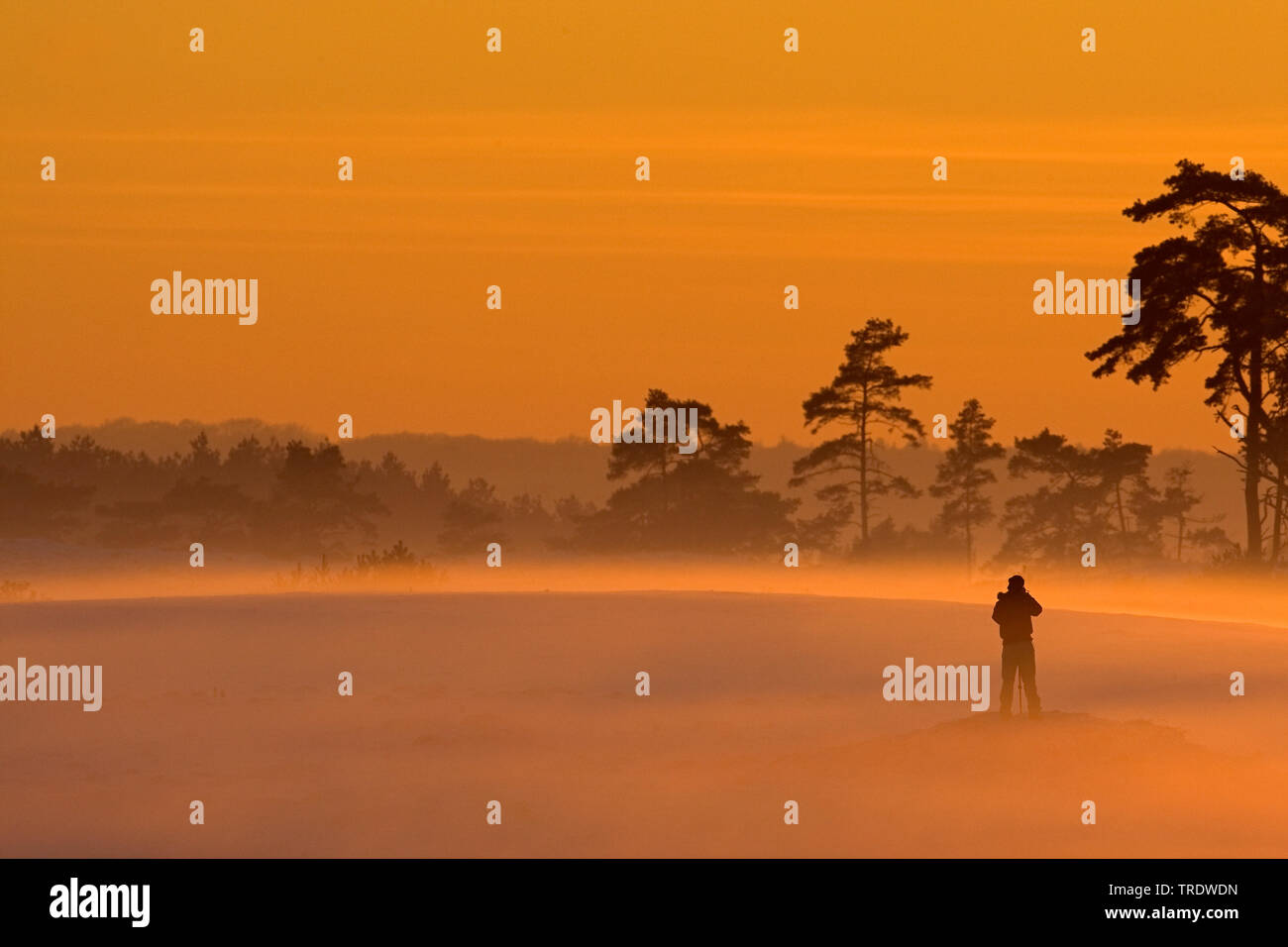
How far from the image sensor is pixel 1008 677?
2419cm

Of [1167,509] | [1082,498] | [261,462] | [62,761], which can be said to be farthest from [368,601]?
[261,462]

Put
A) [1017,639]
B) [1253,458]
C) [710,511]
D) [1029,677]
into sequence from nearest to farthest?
[1017,639] → [1029,677] → [1253,458] → [710,511]

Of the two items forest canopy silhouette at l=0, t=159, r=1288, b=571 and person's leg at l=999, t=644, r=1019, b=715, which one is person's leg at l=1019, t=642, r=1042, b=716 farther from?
forest canopy silhouette at l=0, t=159, r=1288, b=571

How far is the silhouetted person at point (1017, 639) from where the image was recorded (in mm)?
23797

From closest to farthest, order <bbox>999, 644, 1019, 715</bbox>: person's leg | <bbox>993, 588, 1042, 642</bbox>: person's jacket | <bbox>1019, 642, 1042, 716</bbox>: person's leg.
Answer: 1. <bbox>993, 588, 1042, 642</bbox>: person's jacket
2. <bbox>1019, 642, 1042, 716</bbox>: person's leg
3. <bbox>999, 644, 1019, 715</bbox>: person's leg

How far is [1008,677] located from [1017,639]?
0.52m

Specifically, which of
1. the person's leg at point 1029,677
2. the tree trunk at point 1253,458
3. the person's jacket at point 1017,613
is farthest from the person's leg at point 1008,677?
the tree trunk at point 1253,458

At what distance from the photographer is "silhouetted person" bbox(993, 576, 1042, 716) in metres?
23.8

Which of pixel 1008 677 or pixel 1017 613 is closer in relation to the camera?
pixel 1017 613

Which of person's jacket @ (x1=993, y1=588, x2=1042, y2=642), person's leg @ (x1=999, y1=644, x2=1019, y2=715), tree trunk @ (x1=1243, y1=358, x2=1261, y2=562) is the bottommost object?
person's leg @ (x1=999, y1=644, x2=1019, y2=715)

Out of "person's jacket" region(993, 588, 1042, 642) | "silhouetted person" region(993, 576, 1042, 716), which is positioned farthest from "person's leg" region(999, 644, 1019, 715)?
"person's jacket" region(993, 588, 1042, 642)

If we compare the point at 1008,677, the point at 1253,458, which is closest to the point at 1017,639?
the point at 1008,677

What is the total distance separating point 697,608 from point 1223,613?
1581cm

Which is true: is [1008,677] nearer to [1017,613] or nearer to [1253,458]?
[1017,613]
